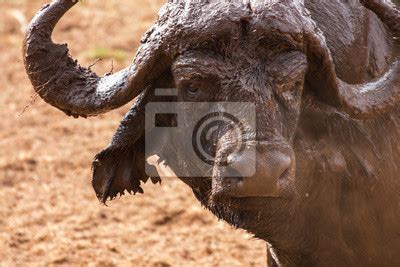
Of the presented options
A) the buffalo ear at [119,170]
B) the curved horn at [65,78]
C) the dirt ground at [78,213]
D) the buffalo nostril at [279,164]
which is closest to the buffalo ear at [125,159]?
the buffalo ear at [119,170]

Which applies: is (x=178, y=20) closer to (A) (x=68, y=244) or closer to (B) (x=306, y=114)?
(B) (x=306, y=114)

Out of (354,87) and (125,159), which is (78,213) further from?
(354,87)

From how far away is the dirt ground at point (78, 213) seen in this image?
7.23m

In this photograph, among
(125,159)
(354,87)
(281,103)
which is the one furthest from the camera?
(125,159)

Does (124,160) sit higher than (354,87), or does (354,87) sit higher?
(354,87)

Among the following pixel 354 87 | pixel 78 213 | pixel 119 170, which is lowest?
pixel 78 213

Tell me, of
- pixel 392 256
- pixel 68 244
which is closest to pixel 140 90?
pixel 392 256

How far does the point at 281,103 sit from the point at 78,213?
12.8ft

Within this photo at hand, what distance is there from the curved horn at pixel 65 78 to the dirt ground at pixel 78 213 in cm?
39

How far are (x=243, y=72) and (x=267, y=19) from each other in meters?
0.26

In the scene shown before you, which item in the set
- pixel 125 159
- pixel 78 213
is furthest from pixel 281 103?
pixel 78 213

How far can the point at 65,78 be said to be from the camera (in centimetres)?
505

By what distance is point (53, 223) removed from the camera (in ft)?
26.0

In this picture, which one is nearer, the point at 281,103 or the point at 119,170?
the point at 281,103
